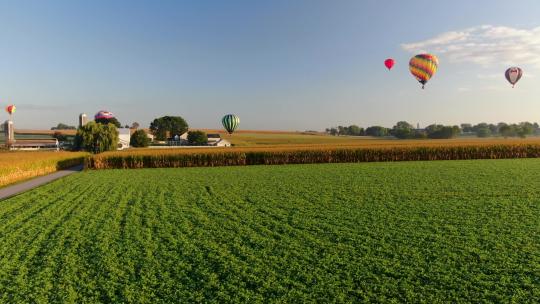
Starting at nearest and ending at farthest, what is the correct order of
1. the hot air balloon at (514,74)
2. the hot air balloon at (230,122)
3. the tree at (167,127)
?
the hot air balloon at (514,74), the hot air balloon at (230,122), the tree at (167,127)

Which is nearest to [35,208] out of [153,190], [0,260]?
[153,190]

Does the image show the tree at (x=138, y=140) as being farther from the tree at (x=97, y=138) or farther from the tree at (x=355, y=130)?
the tree at (x=355, y=130)

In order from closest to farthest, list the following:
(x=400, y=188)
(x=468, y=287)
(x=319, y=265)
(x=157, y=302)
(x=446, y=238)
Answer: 1. (x=157, y=302)
2. (x=468, y=287)
3. (x=319, y=265)
4. (x=446, y=238)
5. (x=400, y=188)

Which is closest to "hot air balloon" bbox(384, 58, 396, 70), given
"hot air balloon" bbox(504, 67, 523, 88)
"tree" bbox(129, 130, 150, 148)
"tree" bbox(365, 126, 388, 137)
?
"hot air balloon" bbox(504, 67, 523, 88)

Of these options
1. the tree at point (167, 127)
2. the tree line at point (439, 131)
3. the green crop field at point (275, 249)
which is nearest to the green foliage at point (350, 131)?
the tree line at point (439, 131)

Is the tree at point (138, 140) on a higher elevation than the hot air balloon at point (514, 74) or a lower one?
lower

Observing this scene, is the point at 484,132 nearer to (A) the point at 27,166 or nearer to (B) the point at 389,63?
(B) the point at 389,63

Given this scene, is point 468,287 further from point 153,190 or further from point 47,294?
point 153,190
